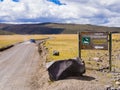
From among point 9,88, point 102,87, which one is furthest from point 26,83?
point 102,87

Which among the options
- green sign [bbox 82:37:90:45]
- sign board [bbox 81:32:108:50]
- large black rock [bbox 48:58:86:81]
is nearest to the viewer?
large black rock [bbox 48:58:86:81]

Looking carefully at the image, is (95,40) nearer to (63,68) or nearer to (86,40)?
(86,40)

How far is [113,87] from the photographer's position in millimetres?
15922

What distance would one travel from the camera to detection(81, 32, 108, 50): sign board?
23705mm

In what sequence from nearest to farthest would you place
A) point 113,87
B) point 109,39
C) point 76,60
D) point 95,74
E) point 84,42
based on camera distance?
point 113,87 → point 76,60 → point 95,74 → point 109,39 → point 84,42

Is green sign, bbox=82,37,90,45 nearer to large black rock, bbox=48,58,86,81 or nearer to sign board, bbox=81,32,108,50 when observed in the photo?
sign board, bbox=81,32,108,50

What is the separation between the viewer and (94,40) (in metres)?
24.3

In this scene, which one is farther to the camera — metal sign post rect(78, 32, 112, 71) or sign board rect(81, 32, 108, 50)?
sign board rect(81, 32, 108, 50)

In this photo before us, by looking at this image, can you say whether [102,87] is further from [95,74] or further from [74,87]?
[95,74]

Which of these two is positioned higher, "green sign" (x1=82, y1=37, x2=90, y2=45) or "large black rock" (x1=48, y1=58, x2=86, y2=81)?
"green sign" (x1=82, y1=37, x2=90, y2=45)

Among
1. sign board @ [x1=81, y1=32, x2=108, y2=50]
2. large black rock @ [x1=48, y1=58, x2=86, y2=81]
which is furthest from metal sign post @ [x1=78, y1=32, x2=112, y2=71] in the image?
large black rock @ [x1=48, y1=58, x2=86, y2=81]

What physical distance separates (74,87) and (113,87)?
188 cm

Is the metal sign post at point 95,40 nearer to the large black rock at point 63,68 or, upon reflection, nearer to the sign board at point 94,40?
the sign board at point 94,40

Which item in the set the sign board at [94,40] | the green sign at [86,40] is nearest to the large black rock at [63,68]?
the sign board at [94,40]
